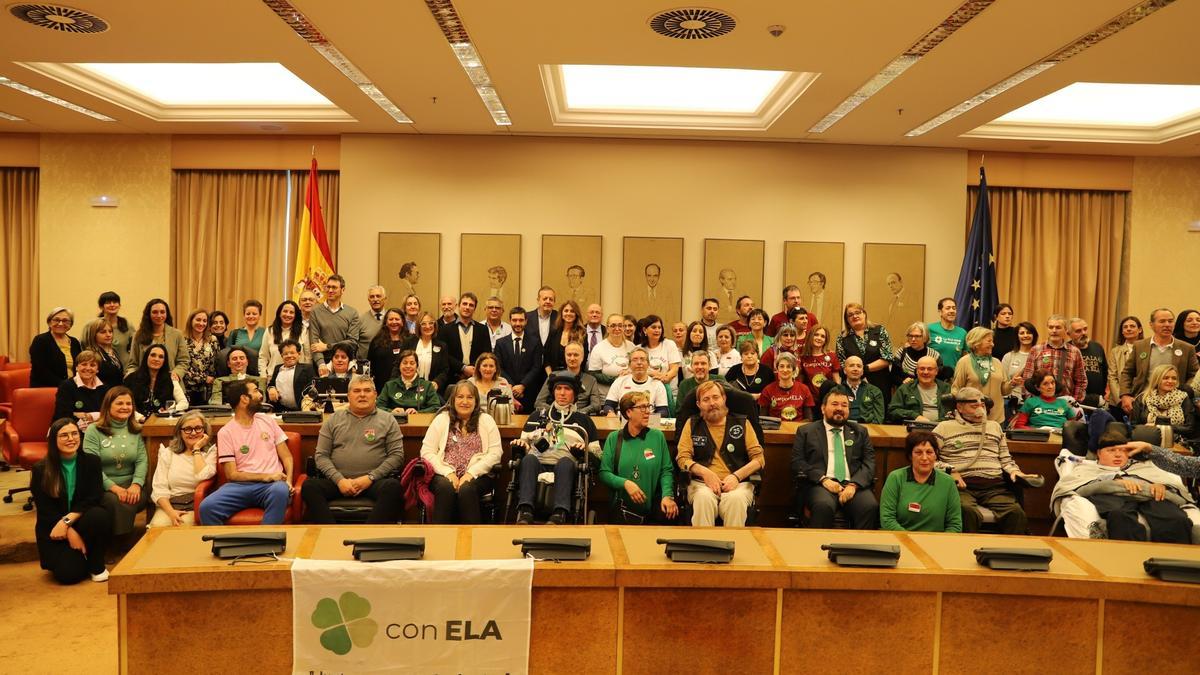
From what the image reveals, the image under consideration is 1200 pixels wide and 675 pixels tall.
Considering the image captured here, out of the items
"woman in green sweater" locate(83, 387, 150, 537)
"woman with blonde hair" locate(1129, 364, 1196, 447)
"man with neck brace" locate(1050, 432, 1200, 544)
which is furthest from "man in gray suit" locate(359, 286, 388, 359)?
"woman with blonde hair" locate(1129, 364, 1196, 447)

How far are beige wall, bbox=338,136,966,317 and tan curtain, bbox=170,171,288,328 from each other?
982mm

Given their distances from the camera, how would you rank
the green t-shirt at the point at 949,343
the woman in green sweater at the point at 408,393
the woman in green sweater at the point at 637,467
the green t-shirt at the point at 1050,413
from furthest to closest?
the green t-shirt at the point at 949,343 → the green t-shirt at the point at 1050,413 → the woman in green sweater at the point at 408,393 → the woman in green sweater at the point at 637,467

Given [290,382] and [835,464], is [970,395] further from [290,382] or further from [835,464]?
[290,382]

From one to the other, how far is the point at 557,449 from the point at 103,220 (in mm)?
7181

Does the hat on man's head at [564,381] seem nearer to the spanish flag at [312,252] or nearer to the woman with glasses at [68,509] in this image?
the woman with glasses at [68,509]

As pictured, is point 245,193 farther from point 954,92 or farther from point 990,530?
point 990,530

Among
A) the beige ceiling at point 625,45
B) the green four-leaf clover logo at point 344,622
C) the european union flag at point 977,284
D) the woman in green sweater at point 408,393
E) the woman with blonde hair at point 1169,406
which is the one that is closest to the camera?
the green four-leaf clover logo at point 344,622

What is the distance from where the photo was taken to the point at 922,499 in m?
4.79

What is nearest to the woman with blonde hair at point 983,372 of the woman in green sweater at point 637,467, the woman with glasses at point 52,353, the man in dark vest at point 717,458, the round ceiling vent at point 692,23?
the man in dark vest at point 717,458

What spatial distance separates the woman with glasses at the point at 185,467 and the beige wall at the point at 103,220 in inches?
209

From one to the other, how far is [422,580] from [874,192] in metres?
7.76

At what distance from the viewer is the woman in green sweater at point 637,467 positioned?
5133 mm

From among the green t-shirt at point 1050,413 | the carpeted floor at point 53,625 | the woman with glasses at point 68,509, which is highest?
the green t-shirt at point 1050,413

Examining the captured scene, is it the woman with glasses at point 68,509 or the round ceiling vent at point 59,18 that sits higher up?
the round ceiling vent at point 59,18
